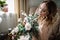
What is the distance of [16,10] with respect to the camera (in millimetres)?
1706

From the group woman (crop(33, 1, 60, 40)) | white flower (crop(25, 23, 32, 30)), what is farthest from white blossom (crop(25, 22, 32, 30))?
woman (crop(33, 1, 60, 40))

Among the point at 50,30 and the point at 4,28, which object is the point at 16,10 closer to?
the point at 4,28

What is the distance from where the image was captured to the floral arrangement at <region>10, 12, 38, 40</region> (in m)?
1.62

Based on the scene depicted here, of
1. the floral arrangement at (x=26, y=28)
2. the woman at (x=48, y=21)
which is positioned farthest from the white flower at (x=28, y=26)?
the woman at (x=48, y=21)

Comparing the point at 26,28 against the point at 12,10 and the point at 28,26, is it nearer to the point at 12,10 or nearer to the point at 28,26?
the point at 28,26

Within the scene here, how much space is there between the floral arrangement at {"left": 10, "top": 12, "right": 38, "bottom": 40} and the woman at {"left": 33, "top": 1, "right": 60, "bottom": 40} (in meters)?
0.06

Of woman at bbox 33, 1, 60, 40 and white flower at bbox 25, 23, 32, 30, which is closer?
woman at bbox 33, 1, 60, 40

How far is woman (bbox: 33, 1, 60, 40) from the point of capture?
1477 mm

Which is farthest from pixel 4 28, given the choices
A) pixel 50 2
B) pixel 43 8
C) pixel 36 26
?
pixel 50 2

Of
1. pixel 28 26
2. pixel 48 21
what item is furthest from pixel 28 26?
pixel 48 21

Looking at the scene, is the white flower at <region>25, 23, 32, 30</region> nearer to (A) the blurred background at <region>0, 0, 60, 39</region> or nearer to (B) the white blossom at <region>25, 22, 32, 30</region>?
(B) the white blossom at <region>25, 22, 32, 30</region>

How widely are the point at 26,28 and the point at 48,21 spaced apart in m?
0.29

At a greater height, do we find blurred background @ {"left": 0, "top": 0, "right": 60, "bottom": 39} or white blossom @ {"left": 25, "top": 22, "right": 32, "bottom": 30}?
blurred background @ {"left": 0, "top": 0, "right": 60, "bottom": 39}

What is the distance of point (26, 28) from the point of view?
1637 mm
